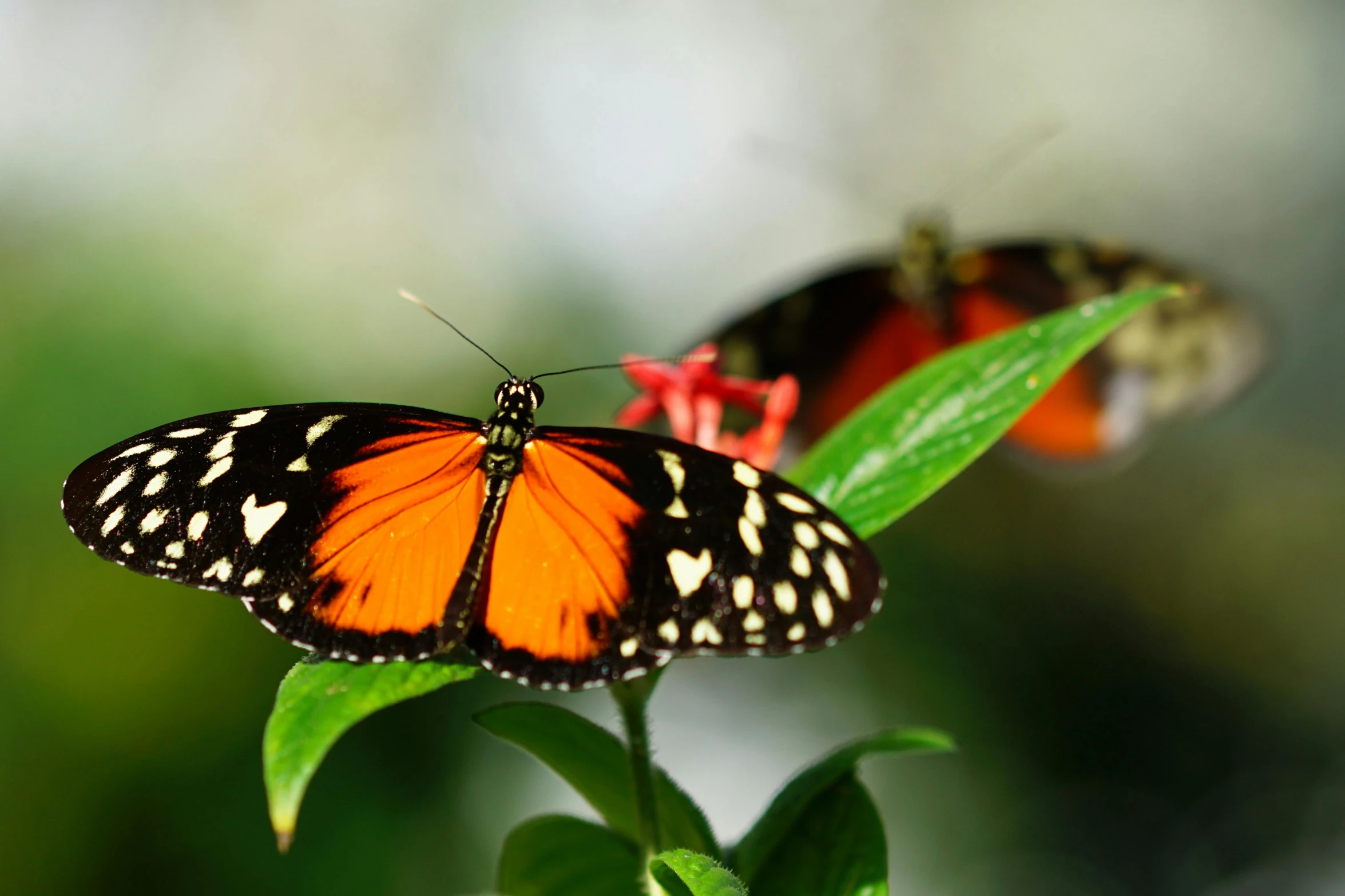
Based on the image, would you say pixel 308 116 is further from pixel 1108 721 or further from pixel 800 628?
pixel 800 628

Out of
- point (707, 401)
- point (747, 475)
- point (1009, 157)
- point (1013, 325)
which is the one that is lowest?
point (747, 475)

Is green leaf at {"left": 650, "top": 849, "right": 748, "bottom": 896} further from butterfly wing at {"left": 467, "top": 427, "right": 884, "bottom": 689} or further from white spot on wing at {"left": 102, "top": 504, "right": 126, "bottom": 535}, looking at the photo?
white spot on wing at {"left": 102, "top": 504, "right": 126, "bottom": 535}

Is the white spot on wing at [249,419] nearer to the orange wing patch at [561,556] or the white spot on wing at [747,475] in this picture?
the orange wing patch at [561,556]

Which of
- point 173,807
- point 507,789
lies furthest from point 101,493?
point 507,789

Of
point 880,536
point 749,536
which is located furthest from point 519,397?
point 880,536

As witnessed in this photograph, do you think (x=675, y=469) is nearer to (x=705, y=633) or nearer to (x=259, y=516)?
(x=705, y=633)

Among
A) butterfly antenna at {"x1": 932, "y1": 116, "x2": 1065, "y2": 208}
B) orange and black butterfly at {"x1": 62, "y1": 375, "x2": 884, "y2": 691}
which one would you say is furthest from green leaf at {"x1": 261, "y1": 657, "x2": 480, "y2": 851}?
butterfly antenna at {"x1": 932, "y1": 116, "x2": 1065, "y2": 208}

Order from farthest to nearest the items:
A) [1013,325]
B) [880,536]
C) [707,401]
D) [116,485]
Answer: [880,536] → [1013,325] → [707,401] → [116,485]

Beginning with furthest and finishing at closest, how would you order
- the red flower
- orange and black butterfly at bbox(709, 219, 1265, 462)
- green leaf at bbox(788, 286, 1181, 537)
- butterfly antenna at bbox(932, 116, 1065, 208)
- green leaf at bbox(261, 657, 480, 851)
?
butterfly antenna at bbox(932, 116, 1065, 208)
orange and black butterfly at bbox(709, 219, 1265, 462)
the red flower
green leaf at bbox(788, 286, 1181, 537)
green leaf at bbox(261, 657, 480, 851)
